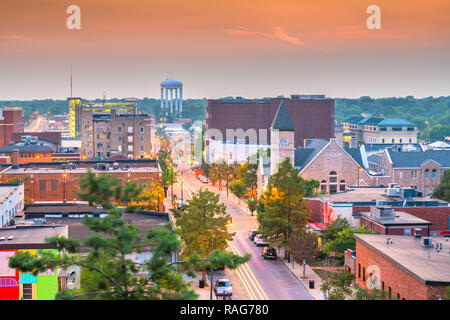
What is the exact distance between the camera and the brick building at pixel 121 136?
129375 millimetres

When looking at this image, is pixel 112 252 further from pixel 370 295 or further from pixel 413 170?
pixel 413 170

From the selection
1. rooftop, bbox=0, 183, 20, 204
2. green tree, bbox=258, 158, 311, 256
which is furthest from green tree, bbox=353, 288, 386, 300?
rooftop, bbox=0, 183, 20, 204

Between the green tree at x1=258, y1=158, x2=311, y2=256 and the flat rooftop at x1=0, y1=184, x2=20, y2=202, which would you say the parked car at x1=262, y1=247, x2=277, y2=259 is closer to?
the green tree at x1=258, y1=158, x2=311, y2=256

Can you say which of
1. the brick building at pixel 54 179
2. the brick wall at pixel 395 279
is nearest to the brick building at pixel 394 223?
the brick wall at pixel 395 279

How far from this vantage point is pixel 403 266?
3334 centimetres

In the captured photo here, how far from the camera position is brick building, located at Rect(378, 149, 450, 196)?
287 ft

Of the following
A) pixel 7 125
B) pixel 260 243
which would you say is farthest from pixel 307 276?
pixel 7 125

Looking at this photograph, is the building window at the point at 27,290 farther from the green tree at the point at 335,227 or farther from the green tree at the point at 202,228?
the green tree at the point at 335,227

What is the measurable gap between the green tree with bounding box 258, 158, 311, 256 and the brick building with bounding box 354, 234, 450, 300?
12.7 m

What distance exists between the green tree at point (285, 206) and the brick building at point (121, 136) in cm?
7366

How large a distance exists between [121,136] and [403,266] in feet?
333

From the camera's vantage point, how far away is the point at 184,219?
2005 inches
